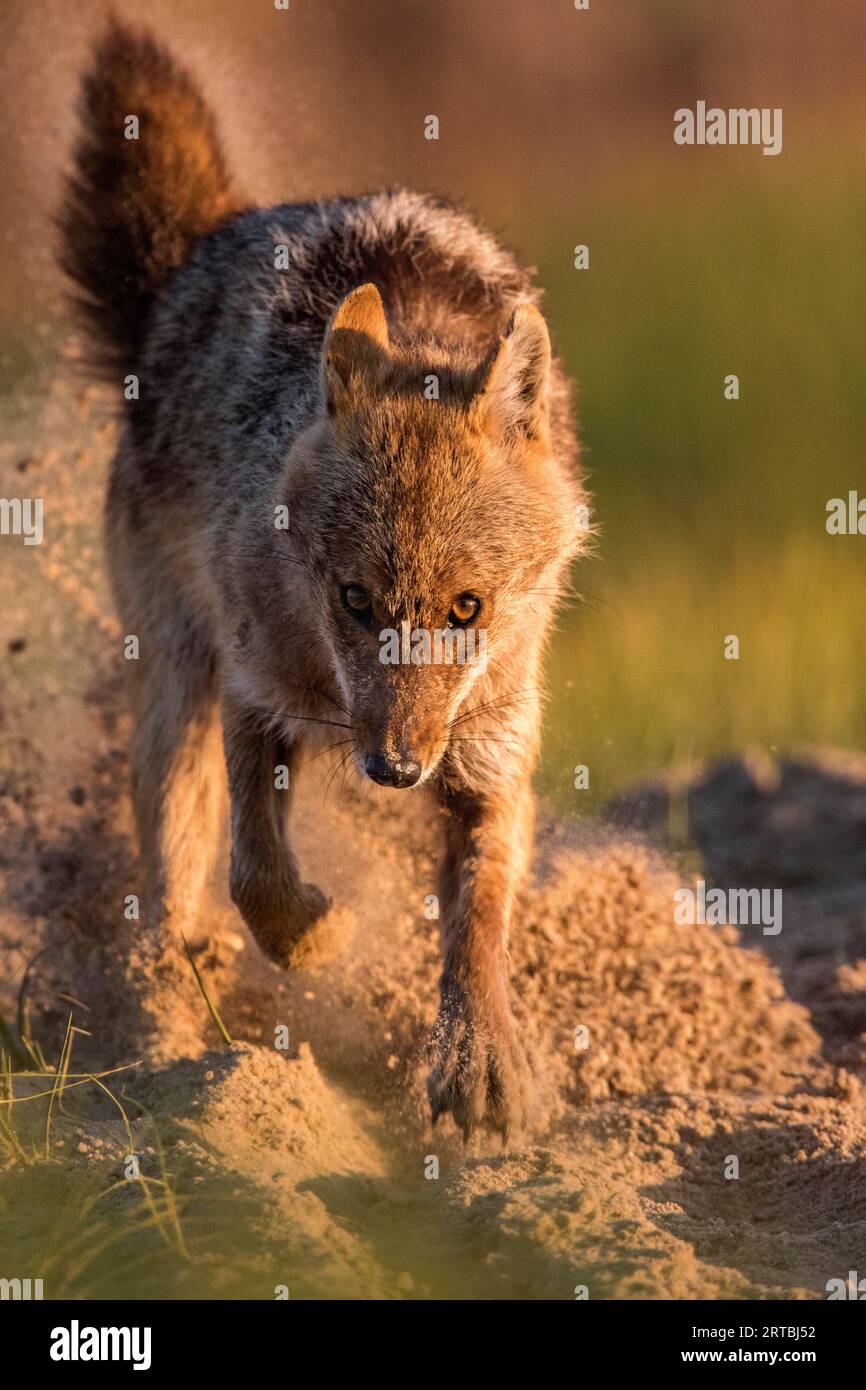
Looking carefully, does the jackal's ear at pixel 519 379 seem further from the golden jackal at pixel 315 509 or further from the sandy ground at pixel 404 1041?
the sandy ground at pixel 404 1041

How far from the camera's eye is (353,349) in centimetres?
497

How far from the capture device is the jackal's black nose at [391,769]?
14.7ft

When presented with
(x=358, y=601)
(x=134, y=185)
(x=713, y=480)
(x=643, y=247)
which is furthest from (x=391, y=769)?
(x=643, y=247)

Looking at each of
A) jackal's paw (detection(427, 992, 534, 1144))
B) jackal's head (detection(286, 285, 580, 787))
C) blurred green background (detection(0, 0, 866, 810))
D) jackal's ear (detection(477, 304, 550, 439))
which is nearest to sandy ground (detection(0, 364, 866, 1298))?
jackal's paw (detection(427, 992, 534, 1144))

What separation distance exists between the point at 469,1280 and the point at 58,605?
466 centimetres

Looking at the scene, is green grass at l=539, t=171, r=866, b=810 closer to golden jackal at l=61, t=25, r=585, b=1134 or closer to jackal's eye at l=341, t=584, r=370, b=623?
golden jackal at l=61, t=25, r=585, b=1134

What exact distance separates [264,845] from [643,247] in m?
11.8

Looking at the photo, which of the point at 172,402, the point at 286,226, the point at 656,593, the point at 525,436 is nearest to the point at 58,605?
the point at 172,402

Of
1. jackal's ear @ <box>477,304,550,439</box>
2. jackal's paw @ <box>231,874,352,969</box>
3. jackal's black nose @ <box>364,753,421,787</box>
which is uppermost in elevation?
jackal's ear @ <box>477,304,550,439</box>

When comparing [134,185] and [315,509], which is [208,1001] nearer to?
[315,509]

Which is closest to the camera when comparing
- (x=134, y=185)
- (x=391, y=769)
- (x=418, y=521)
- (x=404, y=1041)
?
(x=391, y=769)

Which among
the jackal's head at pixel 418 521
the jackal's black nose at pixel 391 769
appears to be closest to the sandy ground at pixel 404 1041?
the jackal's black nose at pixel 391 769

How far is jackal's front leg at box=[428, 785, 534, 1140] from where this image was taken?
4.84 metres

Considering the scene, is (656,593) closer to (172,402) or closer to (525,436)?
(172,402)
